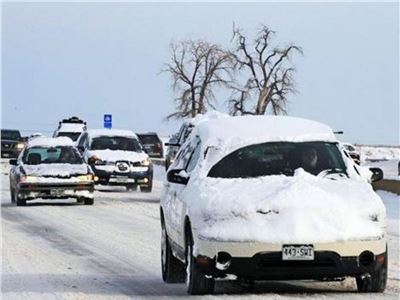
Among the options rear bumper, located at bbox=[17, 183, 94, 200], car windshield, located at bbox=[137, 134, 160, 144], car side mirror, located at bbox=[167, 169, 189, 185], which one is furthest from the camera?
car windshield, located at bbox=[137, 134, 160, 144]

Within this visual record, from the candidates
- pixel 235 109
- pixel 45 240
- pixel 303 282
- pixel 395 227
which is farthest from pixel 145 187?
pixel 235 109

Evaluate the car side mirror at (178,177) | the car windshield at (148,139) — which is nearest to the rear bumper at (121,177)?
the car side mirror at (178,177)

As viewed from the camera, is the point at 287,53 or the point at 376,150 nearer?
the point at 287,53

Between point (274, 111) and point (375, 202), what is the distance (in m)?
62.7

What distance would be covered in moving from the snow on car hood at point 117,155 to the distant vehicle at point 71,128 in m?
24.2

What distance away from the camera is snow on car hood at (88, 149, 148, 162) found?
33.4 meters

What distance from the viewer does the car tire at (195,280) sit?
36.9 ft

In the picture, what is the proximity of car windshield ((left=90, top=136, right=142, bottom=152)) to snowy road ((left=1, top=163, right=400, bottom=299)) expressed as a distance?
5.73 m

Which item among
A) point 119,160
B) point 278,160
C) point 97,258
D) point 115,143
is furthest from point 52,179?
point 278,160

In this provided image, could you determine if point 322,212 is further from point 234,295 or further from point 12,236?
point 12,236

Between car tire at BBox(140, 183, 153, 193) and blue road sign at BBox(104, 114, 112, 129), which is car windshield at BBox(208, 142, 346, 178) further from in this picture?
blue road sign at BBox(104, 114, 112, 129)

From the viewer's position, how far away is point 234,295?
37.3ft

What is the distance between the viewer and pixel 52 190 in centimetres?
2784

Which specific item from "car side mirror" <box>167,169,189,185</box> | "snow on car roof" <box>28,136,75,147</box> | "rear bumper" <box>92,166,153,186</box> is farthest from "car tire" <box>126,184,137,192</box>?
"car side mirror" <box>167,169,189,185</box>
